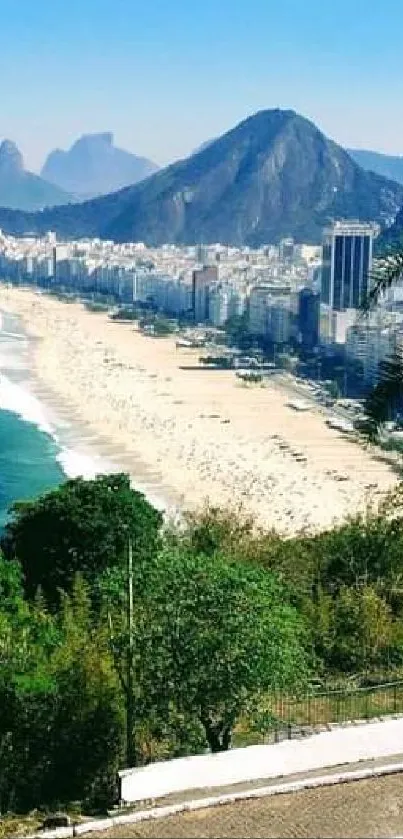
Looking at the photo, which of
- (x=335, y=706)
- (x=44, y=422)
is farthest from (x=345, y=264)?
(x=335, y=706)

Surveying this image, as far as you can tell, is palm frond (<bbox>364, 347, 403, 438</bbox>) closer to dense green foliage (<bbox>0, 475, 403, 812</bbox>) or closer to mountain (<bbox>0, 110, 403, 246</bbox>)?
dense green foliage (<bbox>0, 475, 403, 812</bbox>)

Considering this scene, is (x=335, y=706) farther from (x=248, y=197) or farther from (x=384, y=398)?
(x=248, y=197)

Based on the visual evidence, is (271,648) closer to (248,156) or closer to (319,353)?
(319,353)

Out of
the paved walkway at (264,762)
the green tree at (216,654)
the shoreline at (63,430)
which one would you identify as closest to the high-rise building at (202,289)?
the shoreline at (63,430)

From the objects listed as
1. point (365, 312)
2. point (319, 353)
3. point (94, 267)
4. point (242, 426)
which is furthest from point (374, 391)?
point (94, 267)

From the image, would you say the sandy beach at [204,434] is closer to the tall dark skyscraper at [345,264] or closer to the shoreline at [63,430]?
the shoreline at [63,430]

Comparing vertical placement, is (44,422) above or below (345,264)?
below
